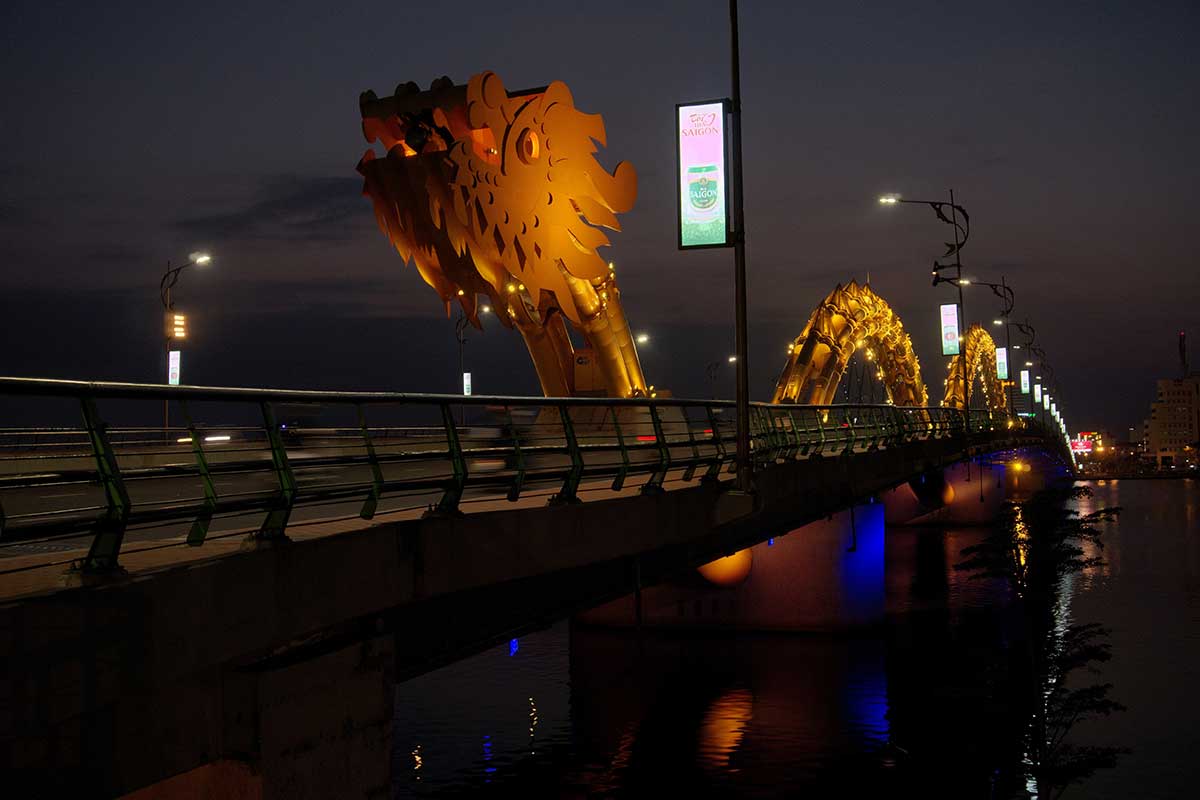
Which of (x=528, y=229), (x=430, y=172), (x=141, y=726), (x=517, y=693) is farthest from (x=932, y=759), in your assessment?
(x=141, y=726)

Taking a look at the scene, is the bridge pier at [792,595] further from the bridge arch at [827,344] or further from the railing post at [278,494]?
the railing post at [278,494]

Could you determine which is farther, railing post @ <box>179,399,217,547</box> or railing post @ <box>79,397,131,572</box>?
railing post @ <box>179,399,217,547</box>

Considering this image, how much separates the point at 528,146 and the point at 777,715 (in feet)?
49.3


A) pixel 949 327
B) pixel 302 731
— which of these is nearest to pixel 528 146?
pixel 302 731

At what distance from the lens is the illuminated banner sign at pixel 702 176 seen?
65.4ft

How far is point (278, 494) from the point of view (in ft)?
30.7

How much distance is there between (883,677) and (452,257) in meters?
18.4

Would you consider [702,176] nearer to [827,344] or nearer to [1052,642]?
[1052,642]

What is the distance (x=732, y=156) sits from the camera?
20.0 metres

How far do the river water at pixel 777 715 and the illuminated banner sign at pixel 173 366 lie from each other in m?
11.4

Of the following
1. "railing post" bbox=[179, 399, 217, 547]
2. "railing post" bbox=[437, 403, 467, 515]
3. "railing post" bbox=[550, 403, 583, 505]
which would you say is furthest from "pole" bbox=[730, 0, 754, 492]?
"railing post" bbox=[179, 399, 217, 547]

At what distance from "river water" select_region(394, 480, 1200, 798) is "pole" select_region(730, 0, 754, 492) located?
10.2 meters

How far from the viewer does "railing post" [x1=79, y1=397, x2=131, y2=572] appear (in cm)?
773

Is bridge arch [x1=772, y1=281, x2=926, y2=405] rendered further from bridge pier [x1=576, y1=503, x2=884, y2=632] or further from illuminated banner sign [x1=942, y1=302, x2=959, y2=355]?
bridge pier [x1=576, y1=503, x2=884, y2=632]
